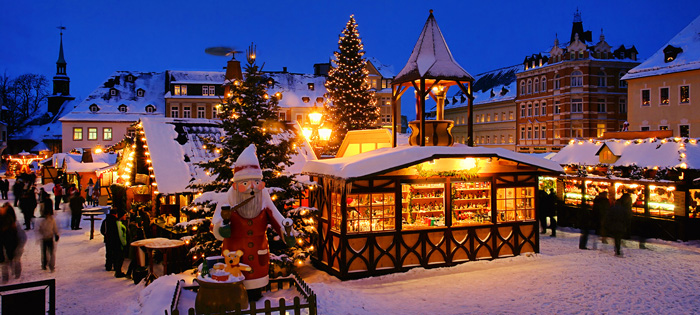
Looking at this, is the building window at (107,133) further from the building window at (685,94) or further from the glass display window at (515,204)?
the building window at (685,94)

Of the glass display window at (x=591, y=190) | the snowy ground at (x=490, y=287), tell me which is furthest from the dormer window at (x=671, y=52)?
the snowy ground at (x=490, y=287)

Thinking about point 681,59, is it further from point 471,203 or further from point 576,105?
point 471,203

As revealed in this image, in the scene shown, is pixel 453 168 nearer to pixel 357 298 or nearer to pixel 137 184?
pixel 357 298

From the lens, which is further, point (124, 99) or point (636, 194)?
point (124, 99)

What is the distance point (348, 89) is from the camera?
3334 cm

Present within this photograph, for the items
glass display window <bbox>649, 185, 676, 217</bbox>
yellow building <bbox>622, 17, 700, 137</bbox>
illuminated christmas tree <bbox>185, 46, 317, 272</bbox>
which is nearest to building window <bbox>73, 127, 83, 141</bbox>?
illuminated christmas tree <bbox>185, 46, 317, 272</bbox>

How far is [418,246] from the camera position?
1264 centimetres

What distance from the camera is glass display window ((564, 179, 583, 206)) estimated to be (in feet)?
65.6

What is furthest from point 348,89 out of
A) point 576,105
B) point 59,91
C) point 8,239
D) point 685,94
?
point 59,91

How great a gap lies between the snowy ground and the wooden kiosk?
43cm

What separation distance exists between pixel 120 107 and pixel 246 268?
50.0 metres

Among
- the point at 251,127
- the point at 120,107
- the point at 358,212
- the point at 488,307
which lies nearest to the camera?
the point at 488,307

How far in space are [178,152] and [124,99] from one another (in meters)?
43.7

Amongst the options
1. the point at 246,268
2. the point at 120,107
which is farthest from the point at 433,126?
the point at 120,107
